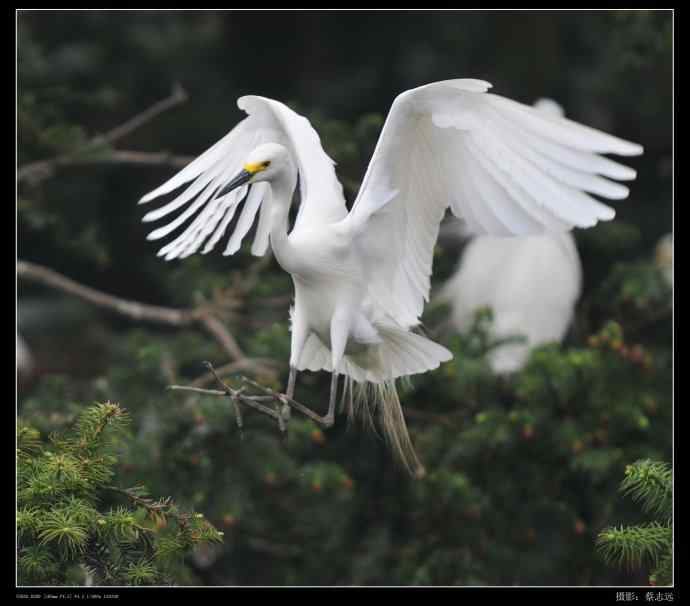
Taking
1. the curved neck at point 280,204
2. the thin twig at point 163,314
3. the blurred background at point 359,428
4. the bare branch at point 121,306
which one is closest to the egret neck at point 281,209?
the curved neck at point 280,204

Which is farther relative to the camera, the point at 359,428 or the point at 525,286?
the point at 525,286

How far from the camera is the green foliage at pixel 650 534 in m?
2.03

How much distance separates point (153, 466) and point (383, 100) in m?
3.11

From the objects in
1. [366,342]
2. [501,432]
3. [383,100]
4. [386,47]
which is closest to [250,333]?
[501,432]

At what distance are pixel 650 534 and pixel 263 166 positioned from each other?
1.06m

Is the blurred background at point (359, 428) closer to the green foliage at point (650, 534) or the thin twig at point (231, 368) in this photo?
the thin twig at point (231, 368)

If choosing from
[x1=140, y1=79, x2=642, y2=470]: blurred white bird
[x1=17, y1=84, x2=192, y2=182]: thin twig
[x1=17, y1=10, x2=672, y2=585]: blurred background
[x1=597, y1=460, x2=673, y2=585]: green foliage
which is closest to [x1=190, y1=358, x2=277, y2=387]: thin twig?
[x1=17, y1=10, x2=672, y2=585]: blurred background

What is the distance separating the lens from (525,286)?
4.50m

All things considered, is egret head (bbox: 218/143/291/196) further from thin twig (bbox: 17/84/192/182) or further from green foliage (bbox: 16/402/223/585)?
thin twig (bbox: 17/84/192/182)

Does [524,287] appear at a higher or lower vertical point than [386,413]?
higher

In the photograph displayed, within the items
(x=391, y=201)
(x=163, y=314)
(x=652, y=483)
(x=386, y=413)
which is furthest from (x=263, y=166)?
(x=163, y=314)

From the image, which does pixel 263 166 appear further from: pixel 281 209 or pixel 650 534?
pixel 650 534

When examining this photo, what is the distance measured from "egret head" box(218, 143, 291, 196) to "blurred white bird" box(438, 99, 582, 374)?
78.8 inches

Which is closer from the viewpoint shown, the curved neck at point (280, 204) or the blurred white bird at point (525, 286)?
the curved neck at point (280, 204)
